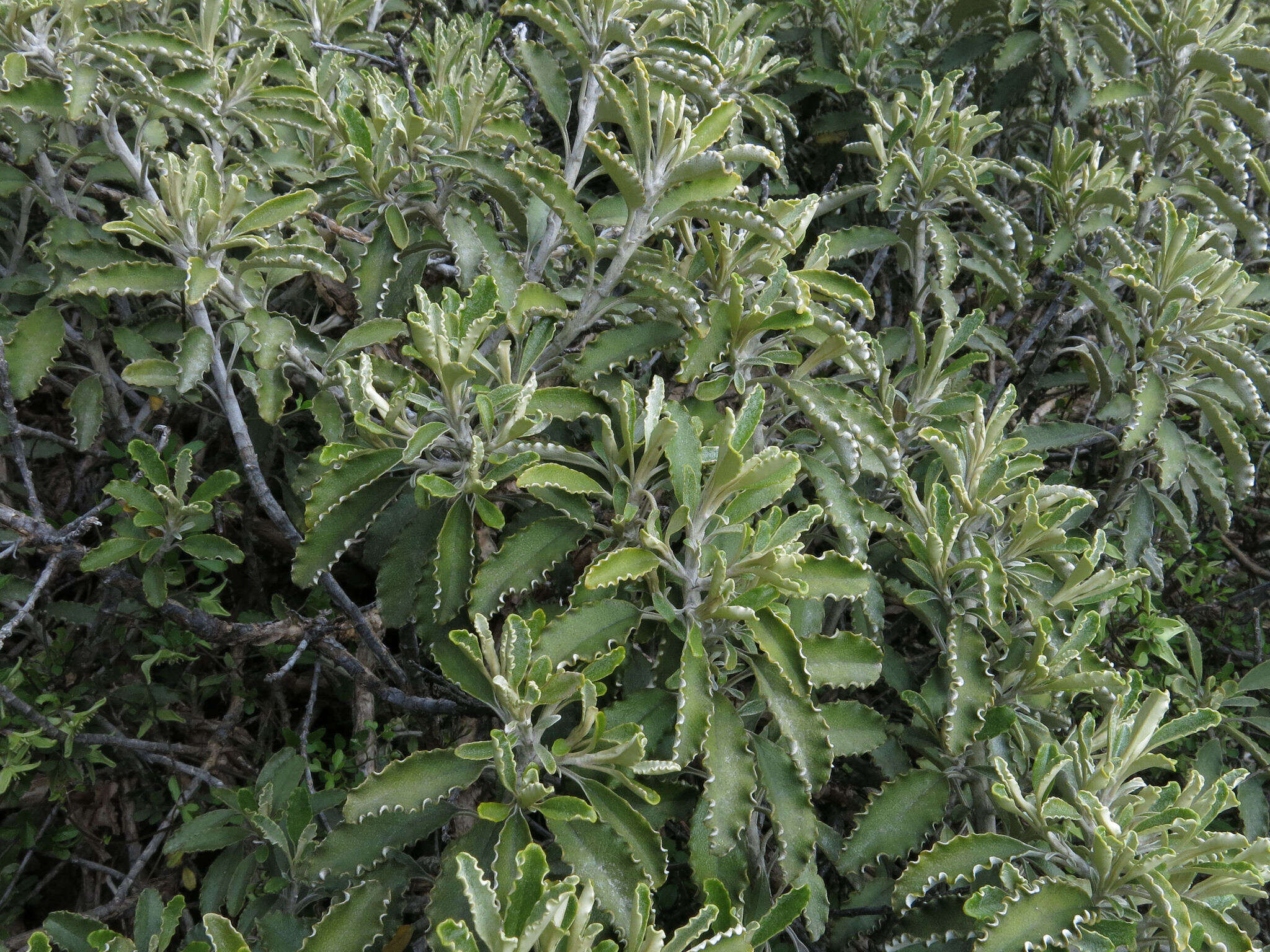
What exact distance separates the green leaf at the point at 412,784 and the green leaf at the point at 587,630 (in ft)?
0.86

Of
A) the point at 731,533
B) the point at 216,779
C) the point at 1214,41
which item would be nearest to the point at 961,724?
the point at 731,533

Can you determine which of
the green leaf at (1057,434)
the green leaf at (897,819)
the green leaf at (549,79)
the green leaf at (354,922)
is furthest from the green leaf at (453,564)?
the green leaf at (1057,434)

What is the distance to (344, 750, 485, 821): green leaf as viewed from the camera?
162 cm

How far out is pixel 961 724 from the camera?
1898mm

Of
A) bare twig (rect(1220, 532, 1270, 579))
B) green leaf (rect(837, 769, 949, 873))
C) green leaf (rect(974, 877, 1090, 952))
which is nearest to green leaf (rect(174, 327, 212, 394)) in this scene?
green leaf (rect(837, 769, 949, 873))

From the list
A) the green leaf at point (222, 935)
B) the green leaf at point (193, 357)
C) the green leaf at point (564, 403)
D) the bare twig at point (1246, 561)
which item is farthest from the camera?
the bare twig at point (1246, 561)

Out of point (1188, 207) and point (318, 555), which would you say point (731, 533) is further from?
point (1188, 207)

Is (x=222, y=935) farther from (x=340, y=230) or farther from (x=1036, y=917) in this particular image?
(x=340, y=230)

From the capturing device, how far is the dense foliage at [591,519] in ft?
5.54

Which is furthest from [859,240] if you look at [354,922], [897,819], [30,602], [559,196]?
[30,602]

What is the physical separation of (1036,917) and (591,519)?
114cm

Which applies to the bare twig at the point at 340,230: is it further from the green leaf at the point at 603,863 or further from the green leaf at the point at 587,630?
the green leaf at the point at 603,863

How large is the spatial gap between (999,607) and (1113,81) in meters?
2.21

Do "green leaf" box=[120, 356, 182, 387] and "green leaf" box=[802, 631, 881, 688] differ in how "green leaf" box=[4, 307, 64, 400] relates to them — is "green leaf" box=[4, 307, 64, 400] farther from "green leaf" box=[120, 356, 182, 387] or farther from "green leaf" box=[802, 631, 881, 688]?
"green leaf" box=[802, 631, 881, 688]
